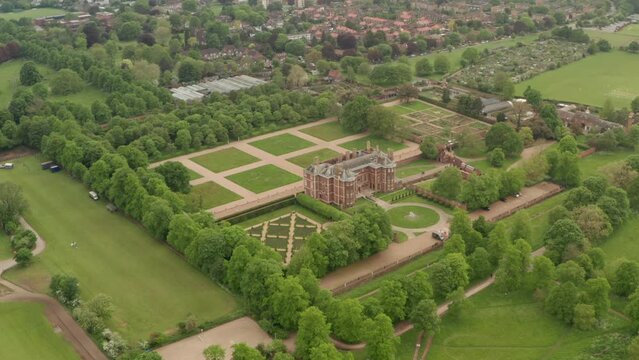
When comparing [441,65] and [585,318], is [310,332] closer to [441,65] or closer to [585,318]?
[585,318]

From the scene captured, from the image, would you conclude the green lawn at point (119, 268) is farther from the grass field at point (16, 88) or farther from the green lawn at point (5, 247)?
the grass field at point (16, 88)

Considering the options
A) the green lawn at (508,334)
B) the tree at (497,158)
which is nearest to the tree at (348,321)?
the green lawn at (508,334)

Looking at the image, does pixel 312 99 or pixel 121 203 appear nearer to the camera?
pixel 121 203

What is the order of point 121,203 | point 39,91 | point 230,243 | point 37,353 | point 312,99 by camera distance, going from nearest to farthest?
point 37,353
point 230,243
point 121,203
point 312,99
point 39,91

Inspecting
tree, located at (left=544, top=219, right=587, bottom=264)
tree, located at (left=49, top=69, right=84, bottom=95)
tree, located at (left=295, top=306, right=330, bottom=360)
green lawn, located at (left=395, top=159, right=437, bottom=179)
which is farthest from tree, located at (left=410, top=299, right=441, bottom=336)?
tree, located at (left=49, top=69, right=84, bottom=95)

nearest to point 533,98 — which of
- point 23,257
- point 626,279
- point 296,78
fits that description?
point 296,78

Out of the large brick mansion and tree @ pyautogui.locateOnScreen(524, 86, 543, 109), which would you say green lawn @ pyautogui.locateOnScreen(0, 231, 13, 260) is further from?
tree @ pyautogui.locateOnScreen(524, 86, 543, 109)

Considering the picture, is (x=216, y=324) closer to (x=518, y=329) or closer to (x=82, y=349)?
(x=82, y=349)

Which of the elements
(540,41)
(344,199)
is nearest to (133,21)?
(540,41)
